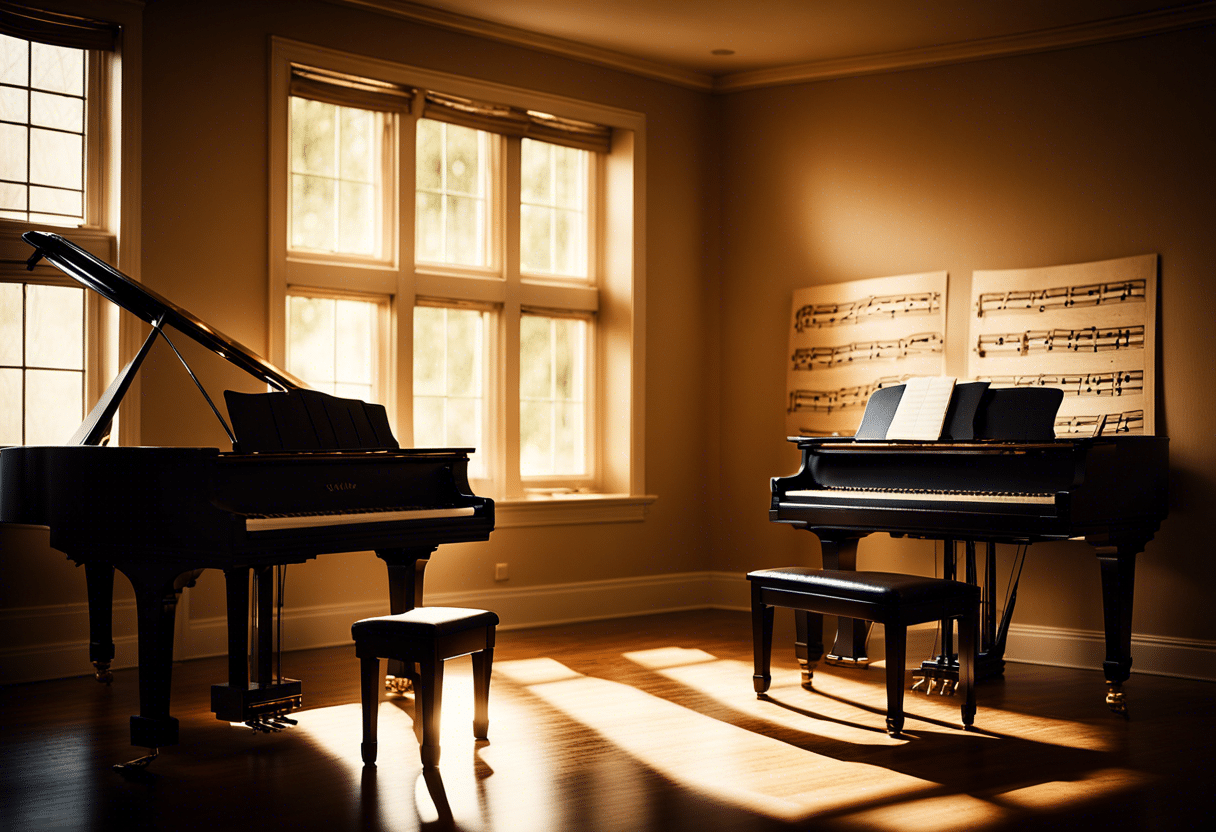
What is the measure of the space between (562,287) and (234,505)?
3452 millimetres

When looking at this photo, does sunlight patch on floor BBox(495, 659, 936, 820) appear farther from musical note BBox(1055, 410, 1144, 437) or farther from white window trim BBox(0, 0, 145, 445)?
musical note BBox(1055, 410, 1144, 437)

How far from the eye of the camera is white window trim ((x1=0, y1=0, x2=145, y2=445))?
17.5 feet

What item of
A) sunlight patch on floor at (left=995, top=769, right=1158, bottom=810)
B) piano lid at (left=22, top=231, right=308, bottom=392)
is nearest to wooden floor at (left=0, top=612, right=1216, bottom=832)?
sunlight patch on floor at (left=995, top=769, right=1158, bottom=810)

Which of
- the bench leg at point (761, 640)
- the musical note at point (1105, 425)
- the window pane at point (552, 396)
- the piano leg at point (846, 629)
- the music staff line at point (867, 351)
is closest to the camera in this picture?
the bench leg at point (761, 640)

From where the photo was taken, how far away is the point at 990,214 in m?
6.26

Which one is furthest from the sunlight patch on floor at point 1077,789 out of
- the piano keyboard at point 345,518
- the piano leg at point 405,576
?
the piano leg at point 405,576

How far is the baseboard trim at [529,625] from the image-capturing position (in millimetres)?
5191

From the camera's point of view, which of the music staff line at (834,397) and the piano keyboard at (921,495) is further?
the music staff line at (834,397)

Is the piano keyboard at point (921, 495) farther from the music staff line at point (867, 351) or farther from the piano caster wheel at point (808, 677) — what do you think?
the music staff line at point (867, 351)

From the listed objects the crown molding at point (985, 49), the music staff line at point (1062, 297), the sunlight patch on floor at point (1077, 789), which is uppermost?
the crown molding at point (985, 49)

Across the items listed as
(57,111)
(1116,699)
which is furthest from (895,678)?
(57,111)

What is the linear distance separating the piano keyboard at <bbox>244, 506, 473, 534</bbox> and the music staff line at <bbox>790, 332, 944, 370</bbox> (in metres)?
2.92

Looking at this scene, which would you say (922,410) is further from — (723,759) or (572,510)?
(572,510)

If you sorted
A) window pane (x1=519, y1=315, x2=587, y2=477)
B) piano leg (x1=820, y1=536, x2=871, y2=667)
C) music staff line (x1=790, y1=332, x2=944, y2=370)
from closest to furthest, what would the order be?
piano leg (x1=820, y1=536, x2=871, y2=667), music staff line (x1=790, y1=332, x2=944, y2=370), window pane (x1=519, y1=315, x2=587, y2=477)
